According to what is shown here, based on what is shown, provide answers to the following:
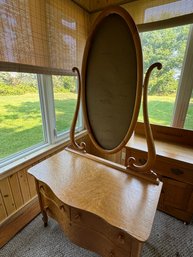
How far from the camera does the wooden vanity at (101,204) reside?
67cm

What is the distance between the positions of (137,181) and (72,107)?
1272 mm

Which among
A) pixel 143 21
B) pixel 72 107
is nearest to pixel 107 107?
pixel 72 107

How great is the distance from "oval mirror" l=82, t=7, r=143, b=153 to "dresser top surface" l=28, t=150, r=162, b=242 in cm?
19

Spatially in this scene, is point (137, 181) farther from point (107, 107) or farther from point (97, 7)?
point (97, 7)

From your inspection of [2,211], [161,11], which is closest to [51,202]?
[2,211]

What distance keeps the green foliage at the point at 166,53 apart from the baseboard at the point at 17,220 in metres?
1.80

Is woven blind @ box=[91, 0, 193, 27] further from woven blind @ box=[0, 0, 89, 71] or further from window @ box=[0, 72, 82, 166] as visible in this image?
window @ box=[0, 72, 82, 166]

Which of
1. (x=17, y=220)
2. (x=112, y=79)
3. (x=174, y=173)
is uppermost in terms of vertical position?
(x=112, y=79)

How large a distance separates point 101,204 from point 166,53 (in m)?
1.54

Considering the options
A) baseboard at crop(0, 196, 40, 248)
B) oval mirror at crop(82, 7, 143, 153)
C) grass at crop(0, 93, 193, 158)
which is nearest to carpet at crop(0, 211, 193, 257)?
baseboard at crop(0, 196, 40, 248)

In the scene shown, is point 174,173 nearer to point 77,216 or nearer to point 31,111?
point 77,216

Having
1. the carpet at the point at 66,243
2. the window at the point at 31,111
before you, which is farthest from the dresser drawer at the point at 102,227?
the window at the point at 31,111

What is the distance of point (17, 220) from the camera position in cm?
136

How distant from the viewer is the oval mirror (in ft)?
2.59
